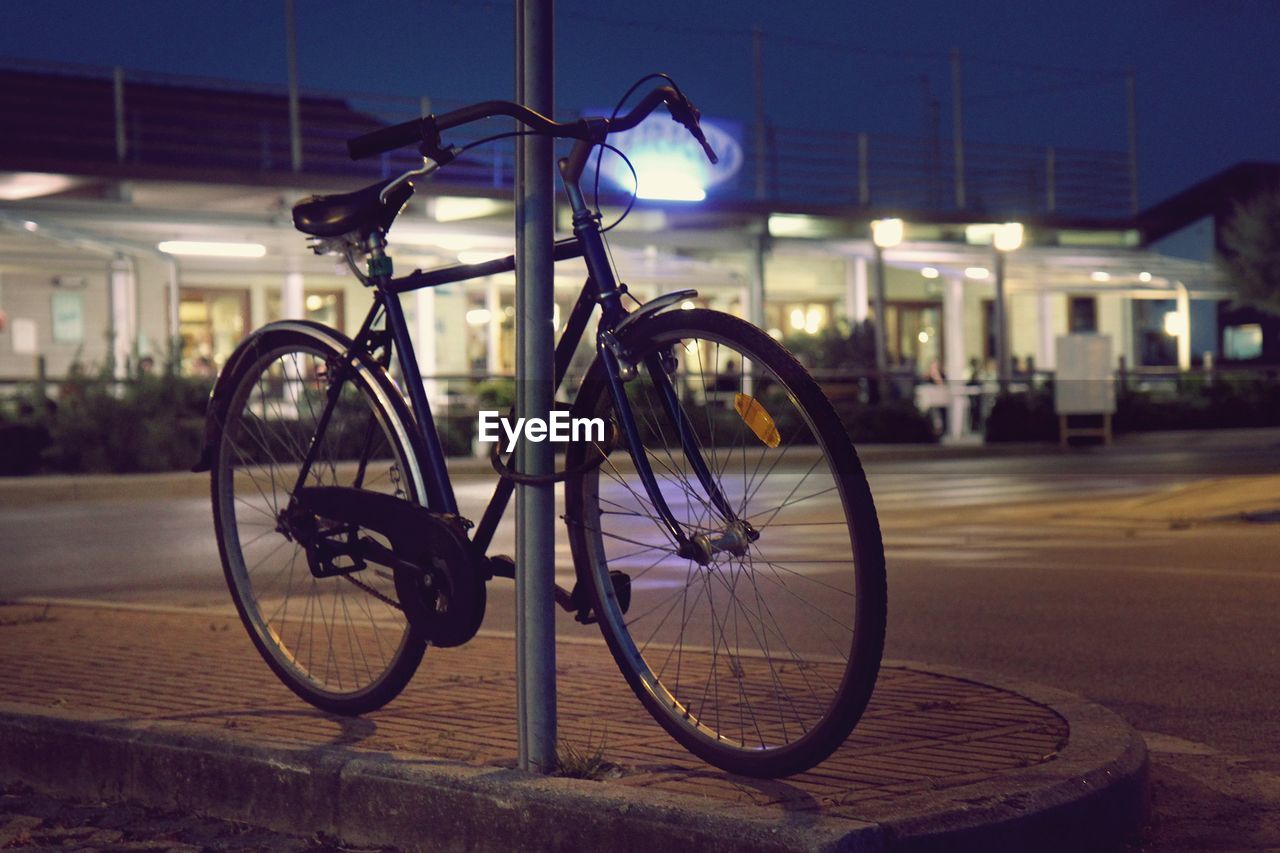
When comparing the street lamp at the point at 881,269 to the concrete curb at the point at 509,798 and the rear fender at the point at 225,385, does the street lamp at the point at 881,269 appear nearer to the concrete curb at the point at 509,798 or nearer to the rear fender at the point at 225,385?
the rear fender at the point at 225,385

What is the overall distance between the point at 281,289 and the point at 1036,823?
30.1 m

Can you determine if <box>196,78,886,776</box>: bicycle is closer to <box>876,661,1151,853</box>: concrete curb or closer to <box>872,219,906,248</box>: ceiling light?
<box>876,661,1151,853</box>: concrete curb

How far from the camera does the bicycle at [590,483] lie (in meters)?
3.84

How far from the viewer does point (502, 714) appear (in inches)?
190

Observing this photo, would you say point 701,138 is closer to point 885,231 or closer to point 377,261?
point 377,261

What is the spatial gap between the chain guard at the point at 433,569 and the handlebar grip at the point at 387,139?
0.96 metres

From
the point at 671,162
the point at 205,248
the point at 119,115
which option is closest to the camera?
the point at 119,115

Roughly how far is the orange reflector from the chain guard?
87 centimetres

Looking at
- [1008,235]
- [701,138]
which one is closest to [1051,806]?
[701,138]

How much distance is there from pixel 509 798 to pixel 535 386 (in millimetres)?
1000

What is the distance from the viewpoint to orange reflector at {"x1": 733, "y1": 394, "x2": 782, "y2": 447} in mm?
3824

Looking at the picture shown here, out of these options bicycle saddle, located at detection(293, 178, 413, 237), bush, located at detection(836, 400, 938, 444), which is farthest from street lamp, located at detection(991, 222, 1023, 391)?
bicycle saddle, located at detection(293, 178, 413, 237)

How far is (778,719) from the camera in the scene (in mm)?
4035

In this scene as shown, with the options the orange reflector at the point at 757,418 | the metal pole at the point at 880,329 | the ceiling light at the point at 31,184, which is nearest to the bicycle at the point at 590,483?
the orange reflector at the point at 757,418
